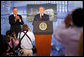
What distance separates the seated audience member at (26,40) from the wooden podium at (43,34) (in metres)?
0.33

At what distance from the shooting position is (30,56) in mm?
4301

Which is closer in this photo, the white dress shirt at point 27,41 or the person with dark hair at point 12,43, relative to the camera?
the white dress shirt at point 27,41

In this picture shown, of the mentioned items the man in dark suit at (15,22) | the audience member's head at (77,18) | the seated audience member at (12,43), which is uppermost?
the audience member's head at (77,18)

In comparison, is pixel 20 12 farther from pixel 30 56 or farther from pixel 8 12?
pixel 30 56

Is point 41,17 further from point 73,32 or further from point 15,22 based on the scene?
point 73,32

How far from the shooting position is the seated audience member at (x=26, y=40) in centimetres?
420

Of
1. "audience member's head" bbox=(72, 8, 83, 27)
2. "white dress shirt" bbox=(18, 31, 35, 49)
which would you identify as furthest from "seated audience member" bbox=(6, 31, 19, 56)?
"audience member's head" bbox=(72, 8, 83, 27)

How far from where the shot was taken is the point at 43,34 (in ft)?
14.8

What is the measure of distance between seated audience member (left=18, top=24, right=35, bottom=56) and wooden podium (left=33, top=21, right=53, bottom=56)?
1.07ft

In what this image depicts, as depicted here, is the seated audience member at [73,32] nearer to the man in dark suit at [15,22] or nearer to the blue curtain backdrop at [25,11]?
the blue curtain backdrop at [25,11]

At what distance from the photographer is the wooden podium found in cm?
452

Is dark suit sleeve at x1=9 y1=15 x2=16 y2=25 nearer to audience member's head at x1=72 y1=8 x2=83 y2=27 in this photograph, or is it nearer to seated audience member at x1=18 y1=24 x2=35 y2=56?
seated audience member at x1=18 y1=24 x2=35 y2=56

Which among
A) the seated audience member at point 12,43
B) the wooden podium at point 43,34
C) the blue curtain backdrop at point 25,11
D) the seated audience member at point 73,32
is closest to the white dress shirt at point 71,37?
the seated audience member at point 73,32

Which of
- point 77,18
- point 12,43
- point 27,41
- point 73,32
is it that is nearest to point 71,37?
point 73,32
